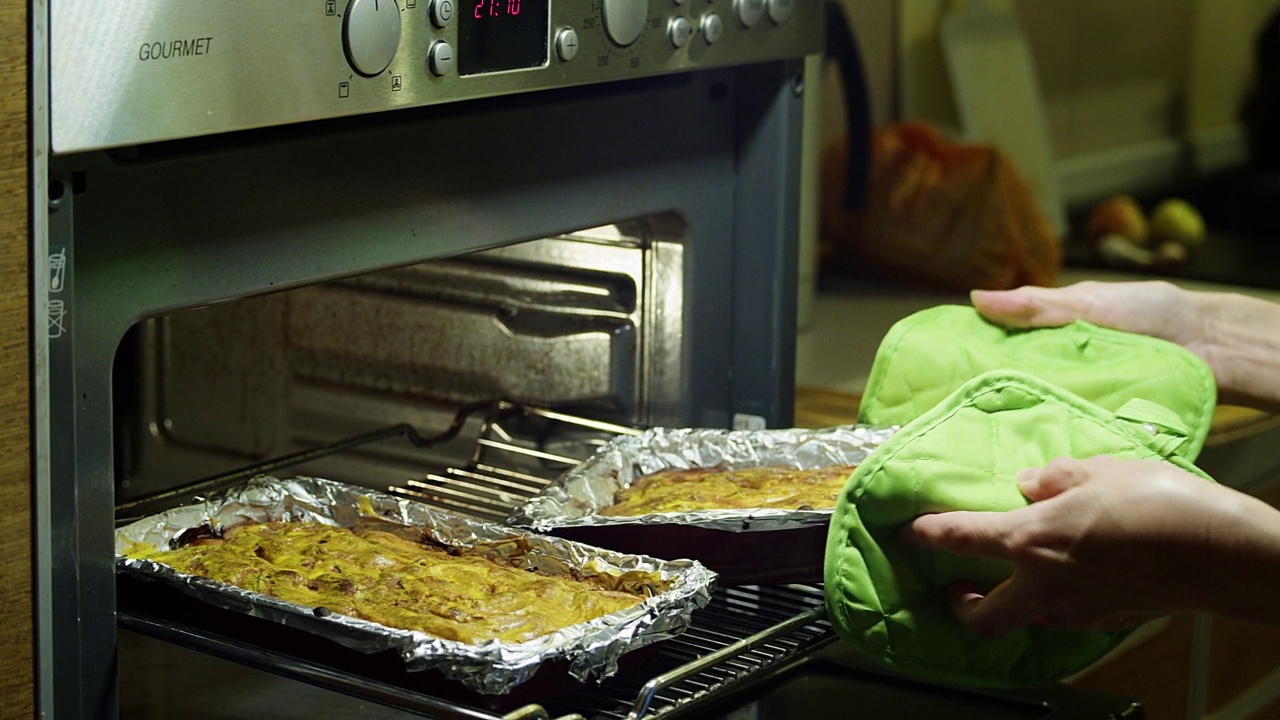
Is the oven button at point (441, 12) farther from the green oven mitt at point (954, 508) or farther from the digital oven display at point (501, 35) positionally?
the green oven mitt at point (954, 508)

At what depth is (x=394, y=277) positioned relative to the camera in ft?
4.30

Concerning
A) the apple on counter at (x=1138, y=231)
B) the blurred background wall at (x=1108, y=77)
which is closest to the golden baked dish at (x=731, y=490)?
the blurred background wall at (x=1108, y=77)

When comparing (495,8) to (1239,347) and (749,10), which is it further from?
(1239,347)

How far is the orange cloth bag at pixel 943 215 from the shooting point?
2.11 m

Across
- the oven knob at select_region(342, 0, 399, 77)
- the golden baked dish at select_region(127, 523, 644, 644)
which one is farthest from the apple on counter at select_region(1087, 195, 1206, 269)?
the oven knob at select_region(342, 0, 399, 77)

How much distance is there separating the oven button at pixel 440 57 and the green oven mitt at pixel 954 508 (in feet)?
1.07

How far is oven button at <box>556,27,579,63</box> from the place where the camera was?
0.93 metres

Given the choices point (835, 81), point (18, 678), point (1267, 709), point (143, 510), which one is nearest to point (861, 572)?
point (18, 678)

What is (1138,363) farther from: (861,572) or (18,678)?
(18,678)

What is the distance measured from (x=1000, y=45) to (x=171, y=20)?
2.04 meters

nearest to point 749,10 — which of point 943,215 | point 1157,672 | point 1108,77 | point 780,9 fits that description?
point 780,9

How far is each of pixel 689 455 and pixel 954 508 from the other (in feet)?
1.19

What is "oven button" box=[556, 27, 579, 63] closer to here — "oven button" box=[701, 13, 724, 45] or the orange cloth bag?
"oven button" box=[701, 13, 724, 45]

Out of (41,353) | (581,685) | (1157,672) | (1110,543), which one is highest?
(41,353)
